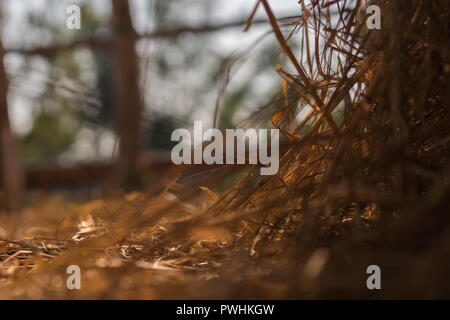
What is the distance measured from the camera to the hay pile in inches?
7.9

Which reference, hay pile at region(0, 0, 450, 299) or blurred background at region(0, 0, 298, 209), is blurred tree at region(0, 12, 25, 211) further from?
hay pile at region(0, 0, 450, 299)

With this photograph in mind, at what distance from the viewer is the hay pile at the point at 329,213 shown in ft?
0.66

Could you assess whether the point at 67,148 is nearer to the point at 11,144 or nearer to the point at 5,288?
the point at 11,144

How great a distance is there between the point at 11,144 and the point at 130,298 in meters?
1.10

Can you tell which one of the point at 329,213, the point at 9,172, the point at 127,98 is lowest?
the point at 329,213

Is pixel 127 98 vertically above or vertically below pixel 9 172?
above

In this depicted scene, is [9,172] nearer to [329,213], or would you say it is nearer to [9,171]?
[9,171]

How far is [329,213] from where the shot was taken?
293mm

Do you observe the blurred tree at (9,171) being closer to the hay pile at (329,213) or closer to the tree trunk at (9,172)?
the tree trunk at (9,172)

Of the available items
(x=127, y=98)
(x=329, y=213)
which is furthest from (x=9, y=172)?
(x=329, y=213)

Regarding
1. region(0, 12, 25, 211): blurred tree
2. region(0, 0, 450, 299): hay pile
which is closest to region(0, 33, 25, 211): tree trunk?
region(0, 12, 25, 211): blurred tree

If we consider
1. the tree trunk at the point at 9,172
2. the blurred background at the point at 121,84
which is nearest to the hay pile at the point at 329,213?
the blurred background at the point at 121,84

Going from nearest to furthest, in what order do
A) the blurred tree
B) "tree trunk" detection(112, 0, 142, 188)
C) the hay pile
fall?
the hay pile < the blurred tree < "tree trunk" detection(112, 0, 142, 188)

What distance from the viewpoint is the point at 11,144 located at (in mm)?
1164
